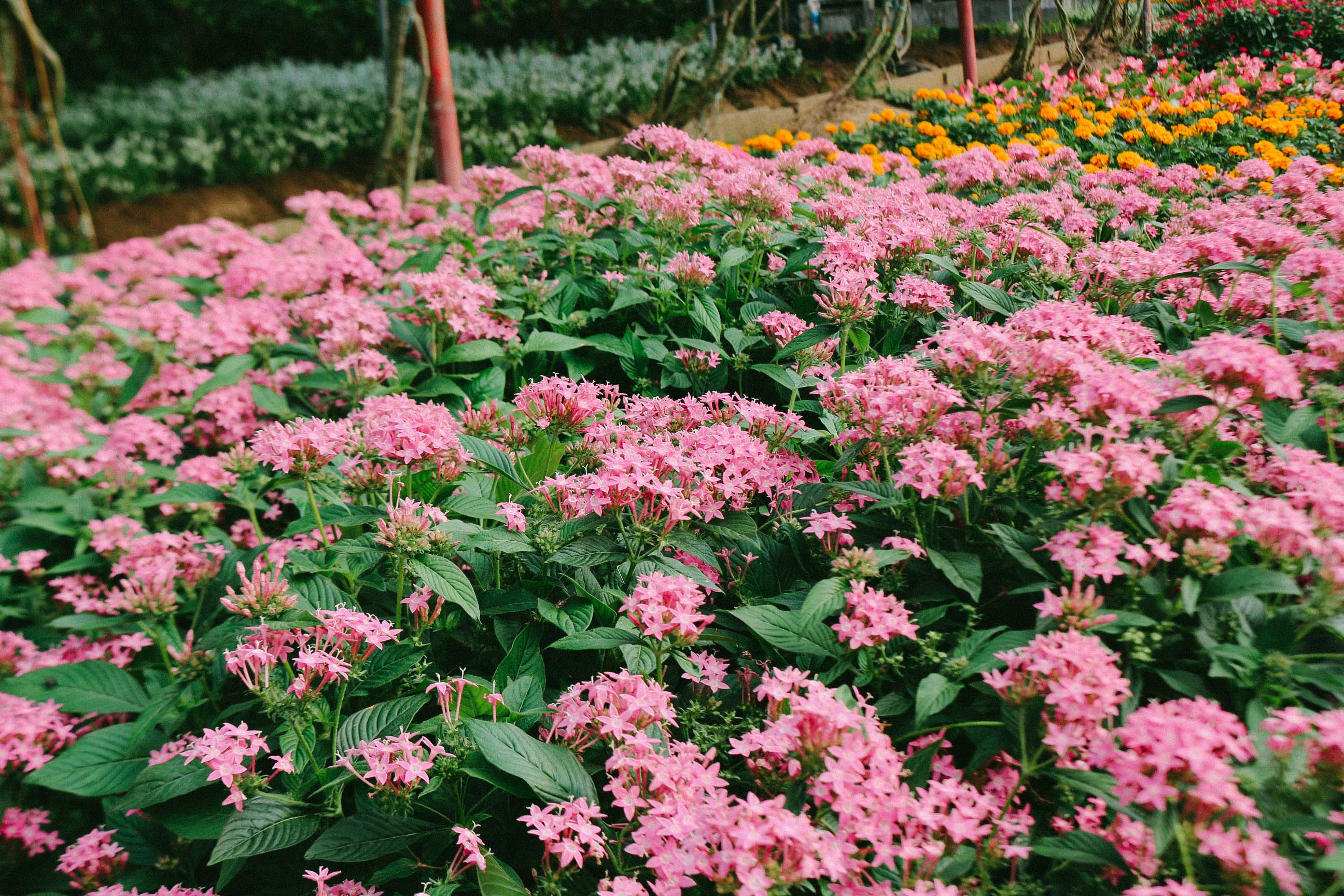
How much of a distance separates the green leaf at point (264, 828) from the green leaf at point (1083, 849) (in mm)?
1088

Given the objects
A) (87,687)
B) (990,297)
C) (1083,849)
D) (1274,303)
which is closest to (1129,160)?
(990,297)

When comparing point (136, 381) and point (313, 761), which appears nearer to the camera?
point (313, 761)

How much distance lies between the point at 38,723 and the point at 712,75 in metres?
5.40

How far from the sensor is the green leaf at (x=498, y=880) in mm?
1127

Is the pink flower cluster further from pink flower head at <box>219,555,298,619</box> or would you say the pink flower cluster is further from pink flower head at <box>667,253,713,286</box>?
pink flower head at <box>667,253,713,286</box>

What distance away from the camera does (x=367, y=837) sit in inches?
49.1

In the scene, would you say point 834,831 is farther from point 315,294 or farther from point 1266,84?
point 1266,84

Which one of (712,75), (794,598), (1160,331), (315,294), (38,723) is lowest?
(38,723)

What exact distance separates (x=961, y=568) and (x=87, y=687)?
208cm

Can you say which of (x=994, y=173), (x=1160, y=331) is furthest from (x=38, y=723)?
(x=994, y=173)

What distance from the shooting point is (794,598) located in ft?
5.02

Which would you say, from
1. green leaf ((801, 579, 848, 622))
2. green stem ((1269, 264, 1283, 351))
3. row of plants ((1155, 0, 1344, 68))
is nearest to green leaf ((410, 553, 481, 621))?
green leaf ((801, 579, 848, 622))

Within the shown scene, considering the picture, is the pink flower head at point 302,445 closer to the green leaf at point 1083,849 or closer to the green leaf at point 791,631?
the green leaf at point 791,631

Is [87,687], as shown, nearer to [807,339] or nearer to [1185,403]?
[807,339]
